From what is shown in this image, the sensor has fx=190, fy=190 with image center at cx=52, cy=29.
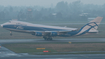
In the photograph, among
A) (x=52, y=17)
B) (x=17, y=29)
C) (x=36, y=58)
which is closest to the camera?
(x=36, y=58)

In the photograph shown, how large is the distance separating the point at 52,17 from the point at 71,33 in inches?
4092

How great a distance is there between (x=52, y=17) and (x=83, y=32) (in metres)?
104

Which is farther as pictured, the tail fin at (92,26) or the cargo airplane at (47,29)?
the tail fin at (92,26)

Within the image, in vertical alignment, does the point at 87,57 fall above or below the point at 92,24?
below

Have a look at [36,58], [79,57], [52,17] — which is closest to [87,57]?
[79,57]

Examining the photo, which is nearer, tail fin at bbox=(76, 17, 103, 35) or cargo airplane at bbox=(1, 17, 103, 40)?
cargo airplane at bbox=(1, 17, 103, 40)

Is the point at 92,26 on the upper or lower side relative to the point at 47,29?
upper

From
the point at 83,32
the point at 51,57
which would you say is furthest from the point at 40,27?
the point at 51,57

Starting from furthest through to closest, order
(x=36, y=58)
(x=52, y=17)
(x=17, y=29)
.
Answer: (x=52, y=17) < (x=17, y=29) < (x=36, y=58)

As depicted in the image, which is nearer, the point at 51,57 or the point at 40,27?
the point at 51,57

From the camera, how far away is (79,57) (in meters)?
24.7

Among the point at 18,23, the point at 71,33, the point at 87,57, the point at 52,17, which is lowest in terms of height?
the point at 87,57

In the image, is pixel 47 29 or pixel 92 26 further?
pixel 47 29

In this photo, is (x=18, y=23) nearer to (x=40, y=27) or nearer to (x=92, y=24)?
(x=40, y=27)
